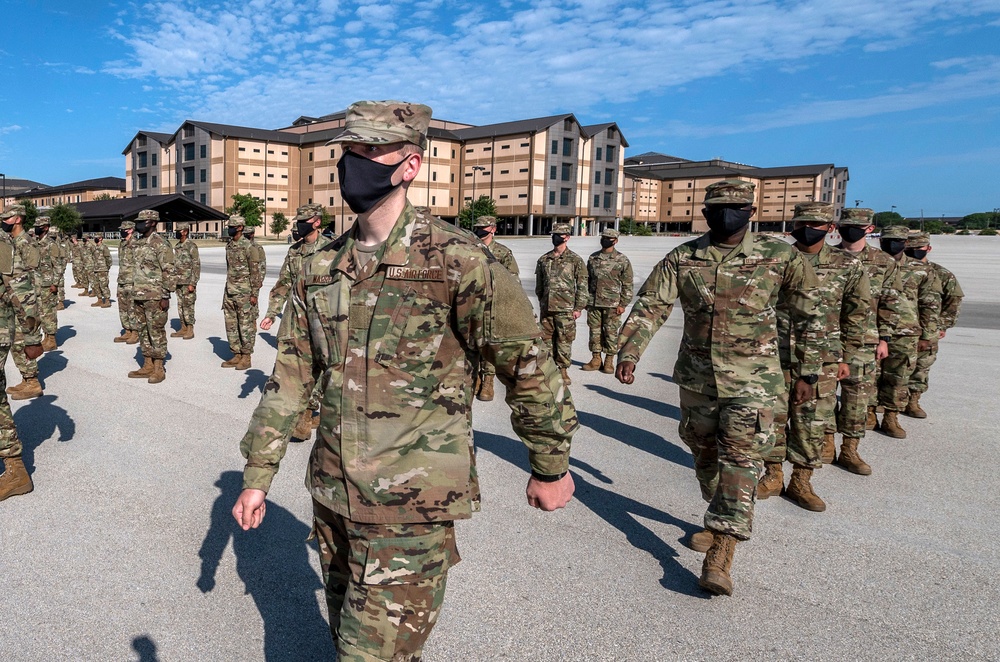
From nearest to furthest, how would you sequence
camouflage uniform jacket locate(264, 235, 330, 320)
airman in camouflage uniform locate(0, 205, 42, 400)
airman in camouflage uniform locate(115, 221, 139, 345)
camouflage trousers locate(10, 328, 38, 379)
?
airman in camouflage uniform locate(0, 205, 42, 400)
camouflage trousers locate(10, 328, 38, 379)
camouflage uniform jacket locate(264, 235, 330, 320)
airman in camouflage uniform locate(115, 221, 139, 345)

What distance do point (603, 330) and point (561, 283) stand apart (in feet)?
4.56

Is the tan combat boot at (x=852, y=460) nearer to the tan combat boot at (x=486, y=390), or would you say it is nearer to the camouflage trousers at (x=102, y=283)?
the tan combat boot at (x=486, y=390)

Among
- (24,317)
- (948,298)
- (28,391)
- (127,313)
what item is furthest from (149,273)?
(948,298)

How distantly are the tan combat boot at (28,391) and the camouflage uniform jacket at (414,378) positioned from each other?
7.08 m

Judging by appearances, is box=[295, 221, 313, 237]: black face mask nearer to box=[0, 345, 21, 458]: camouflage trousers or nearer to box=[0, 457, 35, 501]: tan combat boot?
box=[0, 345, 21, 458]: camouflage trousers

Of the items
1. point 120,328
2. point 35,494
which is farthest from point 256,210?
point 35,494

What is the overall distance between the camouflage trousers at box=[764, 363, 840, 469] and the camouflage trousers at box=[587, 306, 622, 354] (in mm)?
5232

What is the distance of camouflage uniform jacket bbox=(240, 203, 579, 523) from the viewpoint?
2.16 m

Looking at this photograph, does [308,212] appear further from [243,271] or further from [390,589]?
[390,589]

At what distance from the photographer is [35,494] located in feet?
16.0

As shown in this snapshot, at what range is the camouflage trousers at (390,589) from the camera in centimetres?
212

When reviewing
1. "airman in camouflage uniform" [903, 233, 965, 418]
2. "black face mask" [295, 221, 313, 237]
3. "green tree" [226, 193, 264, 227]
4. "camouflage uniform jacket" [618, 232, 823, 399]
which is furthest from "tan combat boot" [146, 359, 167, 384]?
"green tree" [226, 193, 264, 227]

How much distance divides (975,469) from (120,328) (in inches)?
558

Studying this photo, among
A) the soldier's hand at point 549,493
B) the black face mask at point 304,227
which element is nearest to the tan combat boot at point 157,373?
the black face mask at point 304,227
